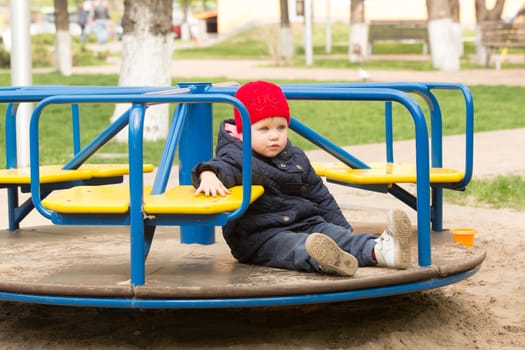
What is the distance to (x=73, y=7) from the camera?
286 feet

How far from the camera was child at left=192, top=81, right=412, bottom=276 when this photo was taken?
4379mm

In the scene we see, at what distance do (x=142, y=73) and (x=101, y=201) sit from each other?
7.27 m

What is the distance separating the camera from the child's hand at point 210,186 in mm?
4344

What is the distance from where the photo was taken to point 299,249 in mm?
4387

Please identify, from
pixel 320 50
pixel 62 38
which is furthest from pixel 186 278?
pixel 320 50

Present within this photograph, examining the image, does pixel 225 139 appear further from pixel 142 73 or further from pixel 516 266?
pixel 142 73

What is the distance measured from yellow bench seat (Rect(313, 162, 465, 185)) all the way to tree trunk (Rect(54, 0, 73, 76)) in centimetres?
1804

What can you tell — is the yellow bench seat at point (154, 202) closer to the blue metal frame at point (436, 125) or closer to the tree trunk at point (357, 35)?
the blue metal frame at point (436, 125)

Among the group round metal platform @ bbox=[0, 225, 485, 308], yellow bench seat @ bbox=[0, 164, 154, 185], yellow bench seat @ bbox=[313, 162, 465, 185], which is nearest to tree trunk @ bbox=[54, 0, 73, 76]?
yellow bench seat @ bbox=[0, 164, 154, 185]

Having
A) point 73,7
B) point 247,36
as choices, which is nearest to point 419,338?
point 247,36

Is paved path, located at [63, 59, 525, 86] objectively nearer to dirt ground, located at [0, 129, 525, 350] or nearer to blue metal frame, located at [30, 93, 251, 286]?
dirt ground, located at [0, 129, 525, 350]

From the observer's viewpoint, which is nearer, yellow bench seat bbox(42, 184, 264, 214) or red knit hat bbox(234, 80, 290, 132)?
yellow bench seat bbox(42, 184, 264, 214)

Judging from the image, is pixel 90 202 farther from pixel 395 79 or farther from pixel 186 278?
pixel 395 79

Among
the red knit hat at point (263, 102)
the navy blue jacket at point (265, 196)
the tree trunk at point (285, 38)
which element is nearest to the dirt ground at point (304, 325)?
the navy blue jacket at point (265, 196)
